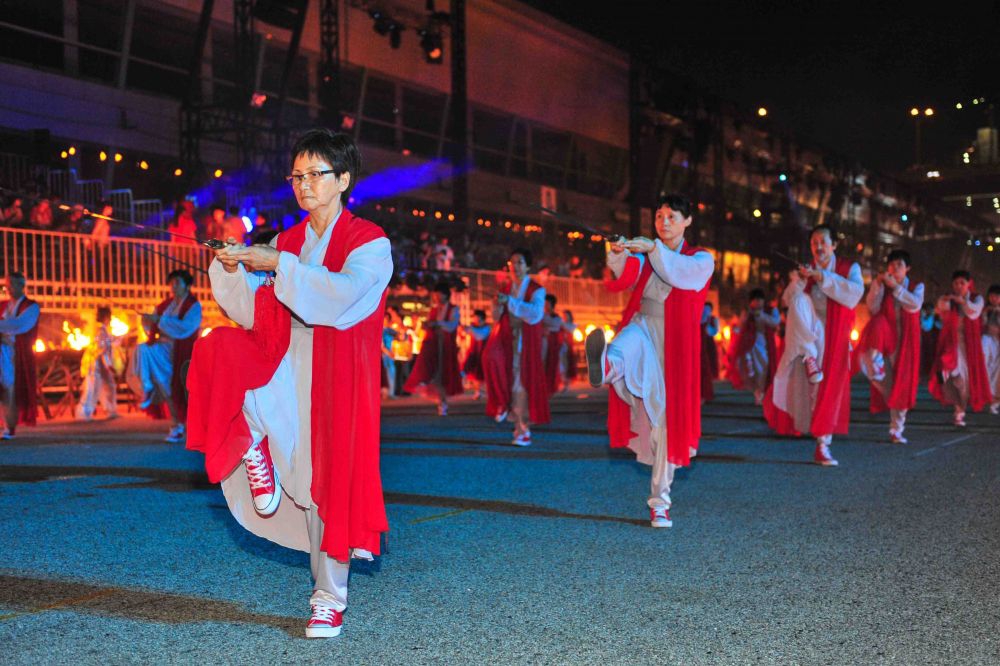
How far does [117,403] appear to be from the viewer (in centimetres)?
1802

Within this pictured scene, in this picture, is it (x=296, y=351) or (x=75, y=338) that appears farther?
(x=75, y=338)

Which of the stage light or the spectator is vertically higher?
the stage light

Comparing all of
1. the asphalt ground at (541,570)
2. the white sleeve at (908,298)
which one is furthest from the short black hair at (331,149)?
the white sleeve at (908,298)

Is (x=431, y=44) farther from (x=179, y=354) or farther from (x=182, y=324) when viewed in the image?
(x=179, y=354)

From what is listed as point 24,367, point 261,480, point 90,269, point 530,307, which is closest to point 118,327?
point 90,269

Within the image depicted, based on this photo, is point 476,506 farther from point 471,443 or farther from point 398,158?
point 398,158

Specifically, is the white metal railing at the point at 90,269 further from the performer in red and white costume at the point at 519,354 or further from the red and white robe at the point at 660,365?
the red and white robe at the point at 660,365

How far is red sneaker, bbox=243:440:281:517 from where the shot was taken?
397 centimetres

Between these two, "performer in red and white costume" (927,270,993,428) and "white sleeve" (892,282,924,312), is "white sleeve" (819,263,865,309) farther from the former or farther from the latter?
"performer in red and white costume" (927,270,993,428)

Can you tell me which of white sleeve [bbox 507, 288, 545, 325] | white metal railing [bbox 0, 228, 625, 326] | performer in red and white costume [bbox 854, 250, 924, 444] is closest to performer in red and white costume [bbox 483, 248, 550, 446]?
white sleeve [bbox 507, 288, 545, 325]

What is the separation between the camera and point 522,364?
1179 centimetres

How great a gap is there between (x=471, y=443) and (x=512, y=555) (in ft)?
20.5

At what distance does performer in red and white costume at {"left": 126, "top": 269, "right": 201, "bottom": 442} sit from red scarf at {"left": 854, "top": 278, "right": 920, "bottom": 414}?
7.81m

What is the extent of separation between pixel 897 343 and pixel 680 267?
663 centimetres
